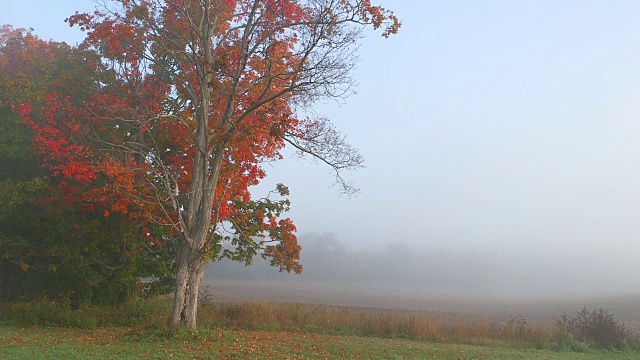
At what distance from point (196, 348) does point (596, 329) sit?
15208 mm

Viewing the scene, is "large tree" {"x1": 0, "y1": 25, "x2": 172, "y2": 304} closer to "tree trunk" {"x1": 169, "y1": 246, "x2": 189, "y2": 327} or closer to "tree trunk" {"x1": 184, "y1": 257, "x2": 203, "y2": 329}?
"tree trunk" {"x1": 184, "y1": 257, "x2": 203, "y2": 329}

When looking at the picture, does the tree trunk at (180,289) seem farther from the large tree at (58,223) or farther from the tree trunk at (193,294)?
the large tree at (58,223)

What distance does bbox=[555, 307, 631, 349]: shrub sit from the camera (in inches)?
695

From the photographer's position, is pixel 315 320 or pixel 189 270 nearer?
pixel 189 270

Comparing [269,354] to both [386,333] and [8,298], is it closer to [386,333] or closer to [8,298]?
[386,333]

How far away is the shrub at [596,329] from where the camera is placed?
1764 cm

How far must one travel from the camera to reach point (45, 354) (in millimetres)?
10094

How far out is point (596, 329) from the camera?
18.0m

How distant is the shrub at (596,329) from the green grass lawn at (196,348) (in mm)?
2338

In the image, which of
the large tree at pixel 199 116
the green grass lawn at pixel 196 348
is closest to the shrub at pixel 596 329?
the green grass lawn at pixel 196 348

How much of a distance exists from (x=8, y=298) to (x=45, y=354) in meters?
12.4

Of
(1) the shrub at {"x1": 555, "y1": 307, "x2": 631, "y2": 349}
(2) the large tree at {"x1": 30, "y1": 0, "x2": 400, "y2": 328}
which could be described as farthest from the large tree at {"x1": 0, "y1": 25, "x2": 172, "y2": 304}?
(1) the shrub at {"x1": 555, "y1": 307, "x2": 631, "y2": 349}

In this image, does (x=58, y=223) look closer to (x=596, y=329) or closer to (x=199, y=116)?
(x=199, y=116)

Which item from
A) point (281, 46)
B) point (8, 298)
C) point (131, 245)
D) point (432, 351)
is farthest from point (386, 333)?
point (8, 298)
